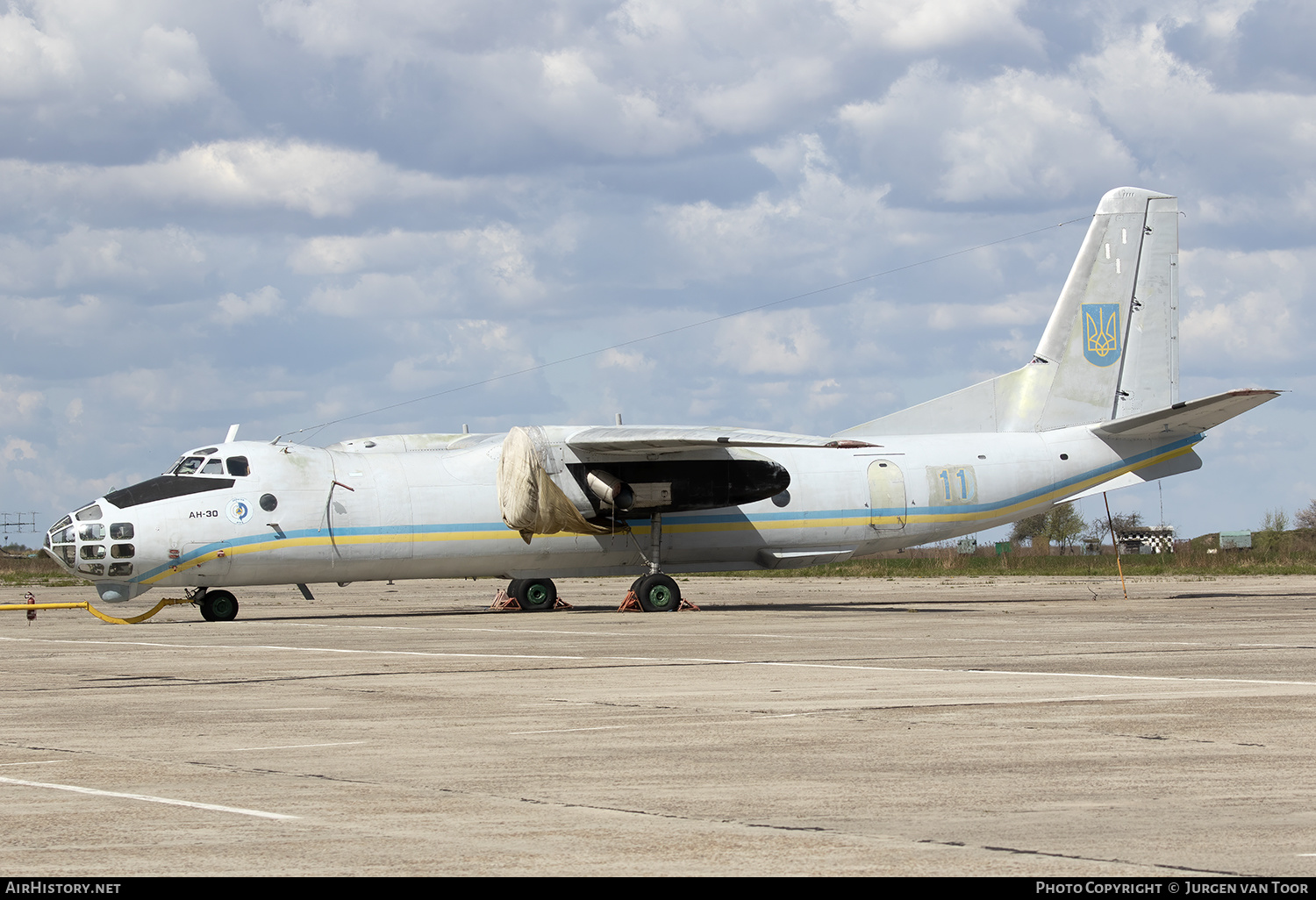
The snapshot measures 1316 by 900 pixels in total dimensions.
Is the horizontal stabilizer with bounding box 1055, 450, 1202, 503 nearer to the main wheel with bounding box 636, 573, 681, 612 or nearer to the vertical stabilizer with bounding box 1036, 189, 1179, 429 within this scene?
the vertical stabilizer with bounding box 1036, 189, 1179, 429

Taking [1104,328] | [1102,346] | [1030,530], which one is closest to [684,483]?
[1102,346]

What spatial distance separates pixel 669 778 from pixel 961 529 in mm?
26003

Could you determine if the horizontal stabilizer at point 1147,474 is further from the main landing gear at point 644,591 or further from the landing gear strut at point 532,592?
the landing gear strut at point 532,592

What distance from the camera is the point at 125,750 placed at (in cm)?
1067

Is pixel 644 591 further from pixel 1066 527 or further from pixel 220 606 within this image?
pixel 1066 527

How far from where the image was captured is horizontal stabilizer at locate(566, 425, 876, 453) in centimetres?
2902

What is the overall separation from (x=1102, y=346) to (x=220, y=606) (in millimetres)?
22153

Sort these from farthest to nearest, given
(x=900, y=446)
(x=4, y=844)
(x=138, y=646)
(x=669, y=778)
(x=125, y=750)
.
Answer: (x=900, y=446)
(x=138, y=646)
(x=125, y=750)
(x=669, y=778)
(x=4, y=844)

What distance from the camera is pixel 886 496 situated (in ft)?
109

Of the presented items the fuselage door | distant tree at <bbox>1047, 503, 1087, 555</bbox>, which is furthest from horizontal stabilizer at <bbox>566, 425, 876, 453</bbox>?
distant tree at <bbox>1047, 503, 1087, 555</bbox>

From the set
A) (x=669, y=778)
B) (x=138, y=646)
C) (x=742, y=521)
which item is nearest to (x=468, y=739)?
(x=669, y=778)

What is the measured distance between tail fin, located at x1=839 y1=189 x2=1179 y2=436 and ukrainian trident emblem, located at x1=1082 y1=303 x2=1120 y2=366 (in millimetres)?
22

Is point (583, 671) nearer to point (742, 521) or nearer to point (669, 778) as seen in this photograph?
point (669, 778)
